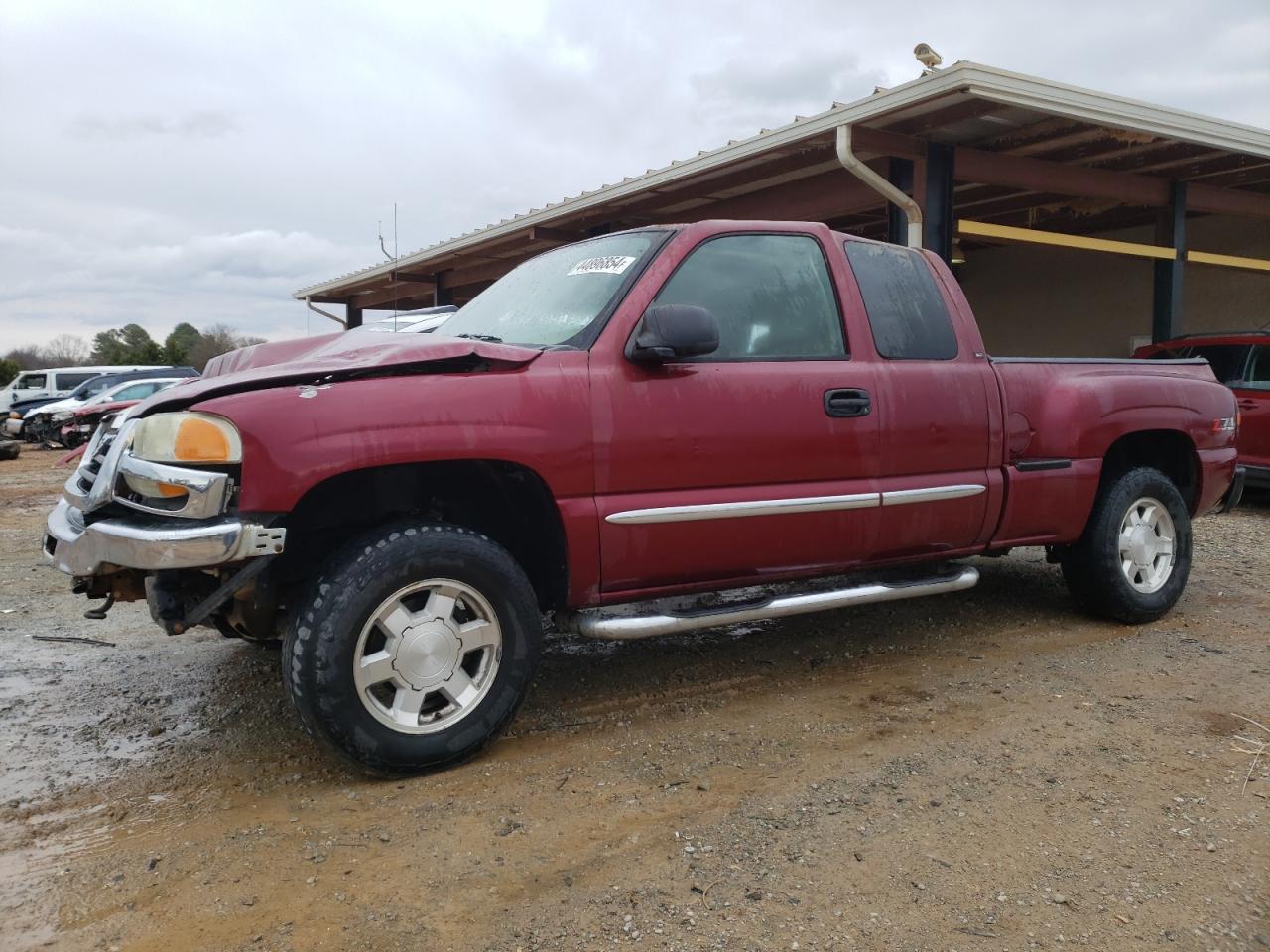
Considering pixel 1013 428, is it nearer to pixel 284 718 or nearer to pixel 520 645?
pixel 520 645

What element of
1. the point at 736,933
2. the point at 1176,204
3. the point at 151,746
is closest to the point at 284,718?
the point at 151,746

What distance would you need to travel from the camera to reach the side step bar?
134 inches

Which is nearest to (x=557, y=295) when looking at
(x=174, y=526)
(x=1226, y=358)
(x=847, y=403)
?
(x=847, y=403)

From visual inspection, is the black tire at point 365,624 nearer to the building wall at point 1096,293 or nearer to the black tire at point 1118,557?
the black tire at point 1118,557

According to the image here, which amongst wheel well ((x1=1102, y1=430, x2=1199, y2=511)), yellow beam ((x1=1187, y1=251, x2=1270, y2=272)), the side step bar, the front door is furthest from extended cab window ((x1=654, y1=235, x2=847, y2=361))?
yellow beam ((x1=1187, y1=251, x2=1270, y2=272))

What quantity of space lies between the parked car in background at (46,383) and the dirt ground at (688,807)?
2539 cm

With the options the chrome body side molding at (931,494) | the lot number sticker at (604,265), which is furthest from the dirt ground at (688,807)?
the lot number sticker at (604,265)

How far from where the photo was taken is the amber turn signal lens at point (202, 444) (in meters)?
2.87

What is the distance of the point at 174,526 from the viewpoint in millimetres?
2857

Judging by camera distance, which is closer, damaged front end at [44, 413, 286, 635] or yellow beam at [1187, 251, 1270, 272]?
damaged front end at [44, 413, 286, 635]

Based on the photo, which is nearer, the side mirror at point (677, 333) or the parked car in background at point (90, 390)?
the side mirror at point (677, 333)

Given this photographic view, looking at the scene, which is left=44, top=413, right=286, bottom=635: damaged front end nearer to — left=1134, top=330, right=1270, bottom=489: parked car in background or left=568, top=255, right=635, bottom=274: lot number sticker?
left=568, top=255, right=635, bottom=274: lot number sticker

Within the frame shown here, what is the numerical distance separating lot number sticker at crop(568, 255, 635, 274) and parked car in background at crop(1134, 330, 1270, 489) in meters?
6.84

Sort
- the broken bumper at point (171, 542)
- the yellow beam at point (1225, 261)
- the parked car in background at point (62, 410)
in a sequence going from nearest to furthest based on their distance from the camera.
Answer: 1. the broken bumper at point (171, 542)
2. the yellow beam at point (1225, 261)
3. the parked car in background at point (62, 410)
